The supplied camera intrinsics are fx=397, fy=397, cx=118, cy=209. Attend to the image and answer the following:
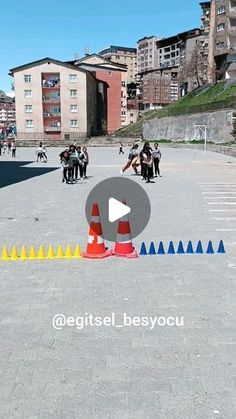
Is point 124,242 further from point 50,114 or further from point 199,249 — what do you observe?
point 50,114

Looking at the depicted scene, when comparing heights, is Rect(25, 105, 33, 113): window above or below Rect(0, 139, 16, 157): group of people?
above

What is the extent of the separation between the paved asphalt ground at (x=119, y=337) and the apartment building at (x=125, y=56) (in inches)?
5749

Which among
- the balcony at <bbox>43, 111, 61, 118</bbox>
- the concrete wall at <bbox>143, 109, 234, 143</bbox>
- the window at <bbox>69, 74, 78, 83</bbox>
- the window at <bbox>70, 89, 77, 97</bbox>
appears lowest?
the concrete wall at <bbox>143, 109, 234, 143</bbox>

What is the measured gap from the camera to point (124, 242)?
6.78m

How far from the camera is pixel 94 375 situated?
132 inches

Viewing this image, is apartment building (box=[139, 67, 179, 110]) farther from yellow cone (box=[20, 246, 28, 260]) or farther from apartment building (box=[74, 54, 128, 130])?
yellow cone (box=[20, 246, 28, 260])

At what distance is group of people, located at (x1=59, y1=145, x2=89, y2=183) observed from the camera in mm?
17203

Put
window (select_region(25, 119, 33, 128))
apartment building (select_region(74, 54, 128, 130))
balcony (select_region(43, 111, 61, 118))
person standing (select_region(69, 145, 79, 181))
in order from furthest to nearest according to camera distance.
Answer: apartment building (select_region(74, 54, 128, 130)), window (select_region(25, 119, 33, 128)), balcony (select_region(43, 111, 61, 118)), person standing (select_region(69, 145, 79, 181))

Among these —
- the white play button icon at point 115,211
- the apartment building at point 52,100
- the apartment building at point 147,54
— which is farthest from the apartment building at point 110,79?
the white play button icon at point 115,211

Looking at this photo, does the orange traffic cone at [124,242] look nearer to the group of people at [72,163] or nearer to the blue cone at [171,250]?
the blue cone at [171,250]

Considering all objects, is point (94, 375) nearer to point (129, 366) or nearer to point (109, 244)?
point (129, 366)

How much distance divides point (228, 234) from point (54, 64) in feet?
227
